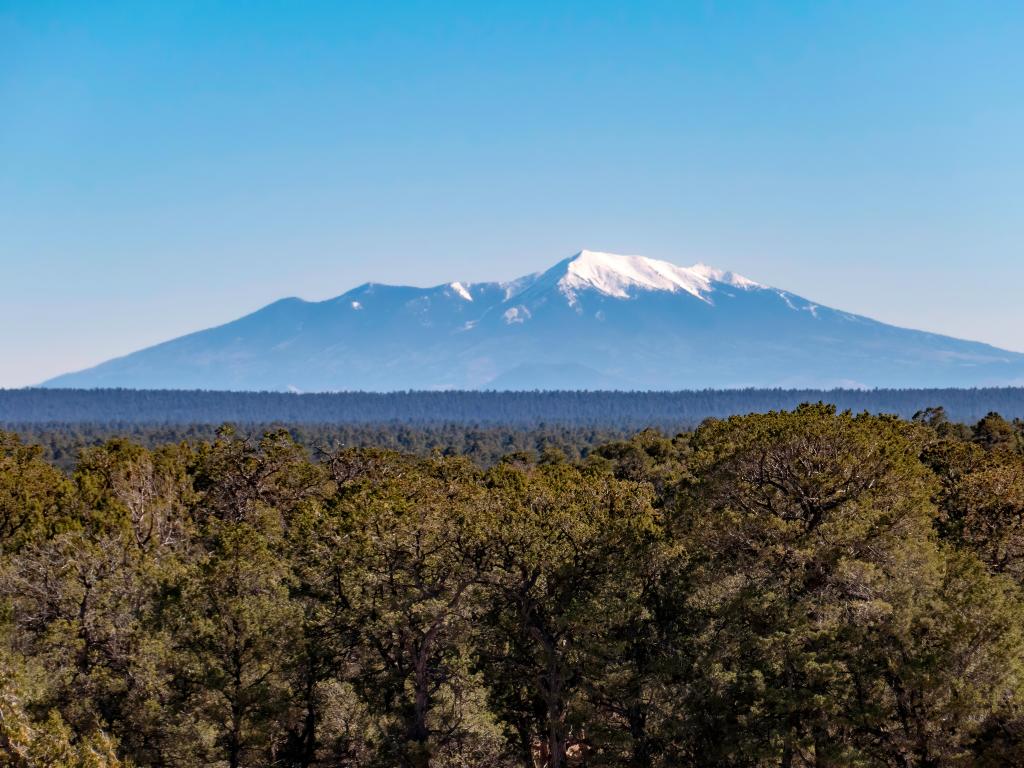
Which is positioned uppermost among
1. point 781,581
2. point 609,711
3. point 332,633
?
point 781,581

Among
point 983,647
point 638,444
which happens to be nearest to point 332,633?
point 983,647

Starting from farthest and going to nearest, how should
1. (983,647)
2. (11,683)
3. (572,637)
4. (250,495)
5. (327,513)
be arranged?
(250,495) → (327,513) → (572,637) → (983,647) → (11,683)

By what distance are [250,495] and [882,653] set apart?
39.9 m

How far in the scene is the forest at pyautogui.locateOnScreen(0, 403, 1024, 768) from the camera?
34.9 metres

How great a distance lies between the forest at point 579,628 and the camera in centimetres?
3488

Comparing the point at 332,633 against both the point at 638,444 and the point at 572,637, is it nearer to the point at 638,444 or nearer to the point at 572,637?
the point at 572,637

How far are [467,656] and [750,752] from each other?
34.4 feet

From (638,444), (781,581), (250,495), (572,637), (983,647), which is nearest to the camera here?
(983,647)

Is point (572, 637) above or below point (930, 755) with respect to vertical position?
above

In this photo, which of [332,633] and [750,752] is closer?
[750,752]

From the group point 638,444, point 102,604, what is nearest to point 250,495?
point 102,604

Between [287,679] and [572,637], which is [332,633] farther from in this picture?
[572,637]

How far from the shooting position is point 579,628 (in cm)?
3847

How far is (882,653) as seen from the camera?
34.8m
